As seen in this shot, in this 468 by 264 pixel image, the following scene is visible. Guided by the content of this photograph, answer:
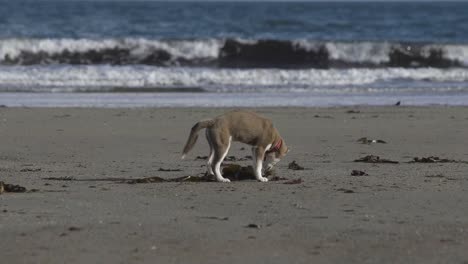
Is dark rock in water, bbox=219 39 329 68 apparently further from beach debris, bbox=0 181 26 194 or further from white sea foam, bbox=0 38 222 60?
beach debris, bbox=0 181 26 194

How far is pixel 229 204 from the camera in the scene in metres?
7.81

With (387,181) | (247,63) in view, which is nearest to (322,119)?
(387,181)

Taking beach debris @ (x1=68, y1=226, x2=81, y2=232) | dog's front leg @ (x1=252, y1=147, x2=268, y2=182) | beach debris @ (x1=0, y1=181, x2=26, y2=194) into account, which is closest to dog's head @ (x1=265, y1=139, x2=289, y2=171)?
dog's front leg @ (x1=252, y1=147, x2=268, y2=182)

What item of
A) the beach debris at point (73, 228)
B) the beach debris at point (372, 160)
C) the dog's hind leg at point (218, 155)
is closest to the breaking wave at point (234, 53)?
the beach debris at point (372, 160)

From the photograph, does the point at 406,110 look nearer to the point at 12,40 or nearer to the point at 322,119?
the point at 322,119

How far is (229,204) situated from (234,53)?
25.4 meters

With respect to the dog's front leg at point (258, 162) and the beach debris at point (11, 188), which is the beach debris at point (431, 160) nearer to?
the dog's front leg at point (258, 162)

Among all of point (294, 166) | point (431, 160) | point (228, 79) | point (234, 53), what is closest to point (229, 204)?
point (294, 166)

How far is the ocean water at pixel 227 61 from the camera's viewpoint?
2011cm

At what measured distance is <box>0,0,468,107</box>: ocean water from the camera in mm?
20109

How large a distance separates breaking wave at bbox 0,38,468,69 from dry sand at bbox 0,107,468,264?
17.6 metres

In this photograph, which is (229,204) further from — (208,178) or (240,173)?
(240,173)

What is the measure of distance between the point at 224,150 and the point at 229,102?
367 inches

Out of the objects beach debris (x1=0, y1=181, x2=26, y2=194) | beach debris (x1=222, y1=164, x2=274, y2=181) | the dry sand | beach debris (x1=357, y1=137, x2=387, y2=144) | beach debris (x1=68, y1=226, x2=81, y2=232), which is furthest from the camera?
beach debris (x1=357, y1=137, x2=387, y2=144)
